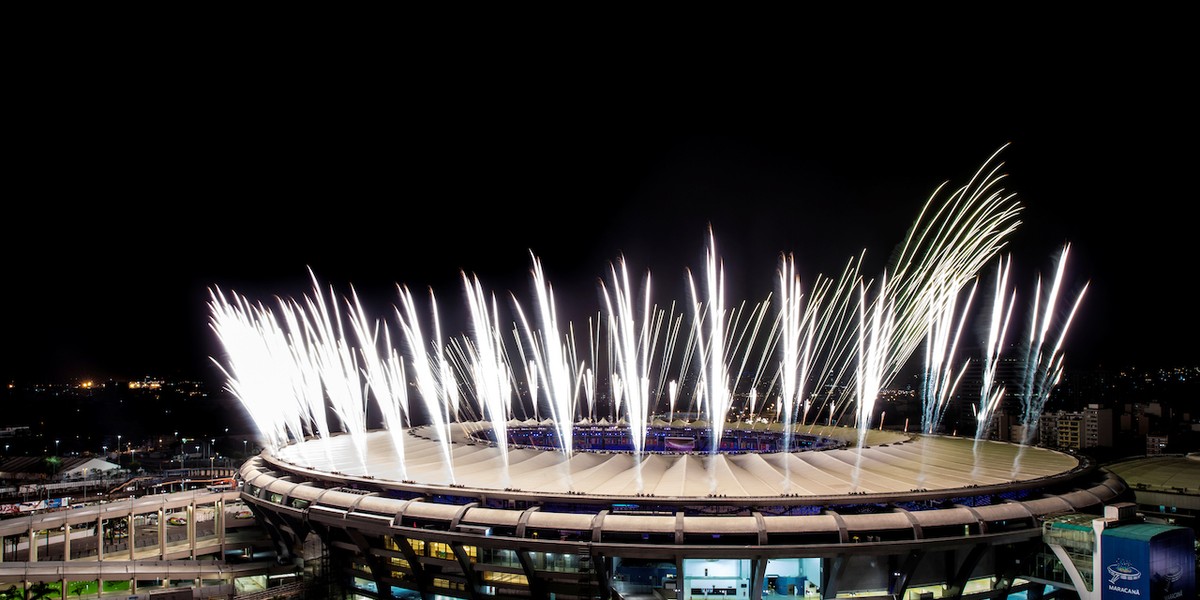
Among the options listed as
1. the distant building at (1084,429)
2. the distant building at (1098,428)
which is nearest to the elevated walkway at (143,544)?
the distant building at (1084,429)

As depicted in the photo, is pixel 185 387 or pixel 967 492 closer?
pixel 967 492

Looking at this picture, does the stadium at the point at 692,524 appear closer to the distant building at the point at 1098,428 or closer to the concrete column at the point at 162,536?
the concrete column at the point at 162,536

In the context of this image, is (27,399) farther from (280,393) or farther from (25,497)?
(280,393)

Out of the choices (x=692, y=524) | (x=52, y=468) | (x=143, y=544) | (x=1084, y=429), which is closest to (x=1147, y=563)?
(x=692, y=524)

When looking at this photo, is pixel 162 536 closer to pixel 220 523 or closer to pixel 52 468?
pixel 220 523

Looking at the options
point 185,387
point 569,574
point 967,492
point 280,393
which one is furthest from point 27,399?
point 967,492

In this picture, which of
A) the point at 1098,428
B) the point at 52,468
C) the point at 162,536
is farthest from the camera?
the point at 1098,428

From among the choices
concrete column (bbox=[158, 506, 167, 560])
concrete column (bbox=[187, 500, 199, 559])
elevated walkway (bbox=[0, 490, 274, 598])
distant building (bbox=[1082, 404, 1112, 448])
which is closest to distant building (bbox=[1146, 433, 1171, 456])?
distant building (bbox=[1082, 404, 1112, 448])
